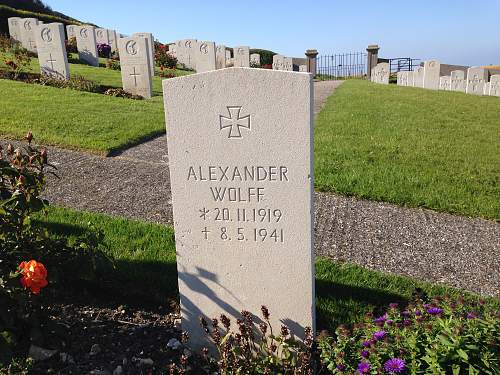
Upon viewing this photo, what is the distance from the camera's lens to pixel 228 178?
2650 millimetres

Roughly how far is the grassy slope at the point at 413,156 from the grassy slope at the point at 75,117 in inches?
126

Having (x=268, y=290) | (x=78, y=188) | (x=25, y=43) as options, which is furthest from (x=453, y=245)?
(x=25, y=43)

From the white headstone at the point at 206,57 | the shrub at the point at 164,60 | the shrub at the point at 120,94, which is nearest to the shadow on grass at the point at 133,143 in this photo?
the shrub at the point at 120,94

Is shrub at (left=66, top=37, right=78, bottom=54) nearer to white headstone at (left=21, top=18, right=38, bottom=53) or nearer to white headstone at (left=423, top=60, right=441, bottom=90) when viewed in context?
white headstone at (left=21, top=18, right=38, bottom=53)

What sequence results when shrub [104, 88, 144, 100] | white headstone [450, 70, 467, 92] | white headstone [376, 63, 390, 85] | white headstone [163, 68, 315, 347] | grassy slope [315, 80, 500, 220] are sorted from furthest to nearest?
white headstone [376, 63, 390, 85] → white headstone [450, 70, 467, 92] → shrub [104, 88, 144, 100] → grassy slope [315, 80, 500, 220] → white headstone [163, 68, 315, 347]

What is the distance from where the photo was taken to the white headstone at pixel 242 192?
2.48m

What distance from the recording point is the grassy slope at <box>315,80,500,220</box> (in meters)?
5.50

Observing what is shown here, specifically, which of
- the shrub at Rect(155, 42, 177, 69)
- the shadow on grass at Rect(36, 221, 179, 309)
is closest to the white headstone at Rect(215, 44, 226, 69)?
the shrub at Rect(155, 42, 177, 69)

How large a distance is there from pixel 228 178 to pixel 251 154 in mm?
203

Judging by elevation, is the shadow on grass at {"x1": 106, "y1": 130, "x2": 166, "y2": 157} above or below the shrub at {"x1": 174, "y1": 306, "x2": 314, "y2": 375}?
above

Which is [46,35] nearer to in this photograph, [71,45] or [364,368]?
[71,45]

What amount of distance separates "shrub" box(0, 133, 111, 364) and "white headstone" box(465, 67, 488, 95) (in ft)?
71.2

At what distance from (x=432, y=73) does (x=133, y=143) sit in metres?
19.5

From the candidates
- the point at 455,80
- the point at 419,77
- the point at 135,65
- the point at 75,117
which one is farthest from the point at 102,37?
the point at 455,80
